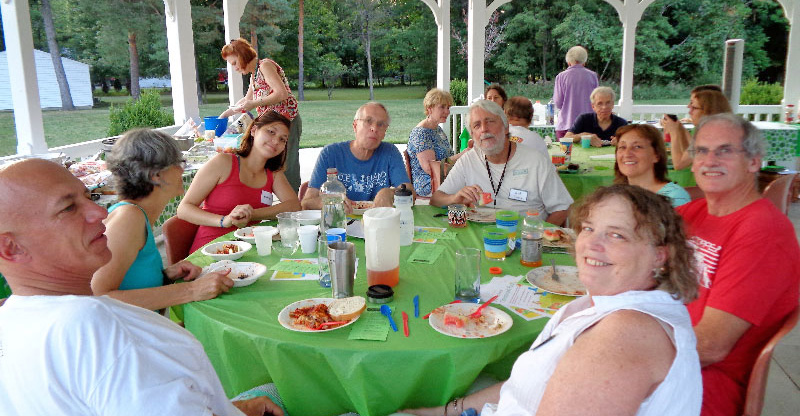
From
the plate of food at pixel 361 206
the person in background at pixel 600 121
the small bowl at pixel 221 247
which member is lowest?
the small bowl at pixel 221 247

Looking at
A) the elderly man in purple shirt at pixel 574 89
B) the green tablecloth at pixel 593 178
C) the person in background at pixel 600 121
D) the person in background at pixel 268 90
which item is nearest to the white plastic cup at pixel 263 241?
the green tablecloth at pixel 593 178

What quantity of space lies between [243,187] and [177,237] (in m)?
0.41

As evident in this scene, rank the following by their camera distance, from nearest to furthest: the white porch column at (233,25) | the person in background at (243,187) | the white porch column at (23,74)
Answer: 1. the person in background at (243,187)
2. the white porch column at (23,74)
3. the white porch column at (233,25)

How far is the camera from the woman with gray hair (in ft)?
5.39

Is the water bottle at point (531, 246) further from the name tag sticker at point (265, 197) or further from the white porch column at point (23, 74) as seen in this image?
the white porch column at point (23, 74)

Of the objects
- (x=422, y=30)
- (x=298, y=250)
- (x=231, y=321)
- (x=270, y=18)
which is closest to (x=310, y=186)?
(x=298, y=250)

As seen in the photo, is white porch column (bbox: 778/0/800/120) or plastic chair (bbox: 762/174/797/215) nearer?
plastic chair (bbox: 762/174/797/215)

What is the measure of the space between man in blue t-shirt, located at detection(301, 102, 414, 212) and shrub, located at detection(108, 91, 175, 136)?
4.35 meters

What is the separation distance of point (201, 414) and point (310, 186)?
2.17m

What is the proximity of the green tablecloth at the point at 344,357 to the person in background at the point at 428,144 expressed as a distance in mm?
2872

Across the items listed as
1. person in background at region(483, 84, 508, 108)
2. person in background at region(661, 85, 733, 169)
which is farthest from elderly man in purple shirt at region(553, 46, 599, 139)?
person in background at region(661, 85, 733, 169)

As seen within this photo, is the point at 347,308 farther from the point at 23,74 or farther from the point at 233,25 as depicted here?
the point at 233,25

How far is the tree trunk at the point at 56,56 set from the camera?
634 inches

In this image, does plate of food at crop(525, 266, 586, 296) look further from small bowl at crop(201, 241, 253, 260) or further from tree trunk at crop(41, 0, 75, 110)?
tree trunk at crop(41, 0, 75, 110)
